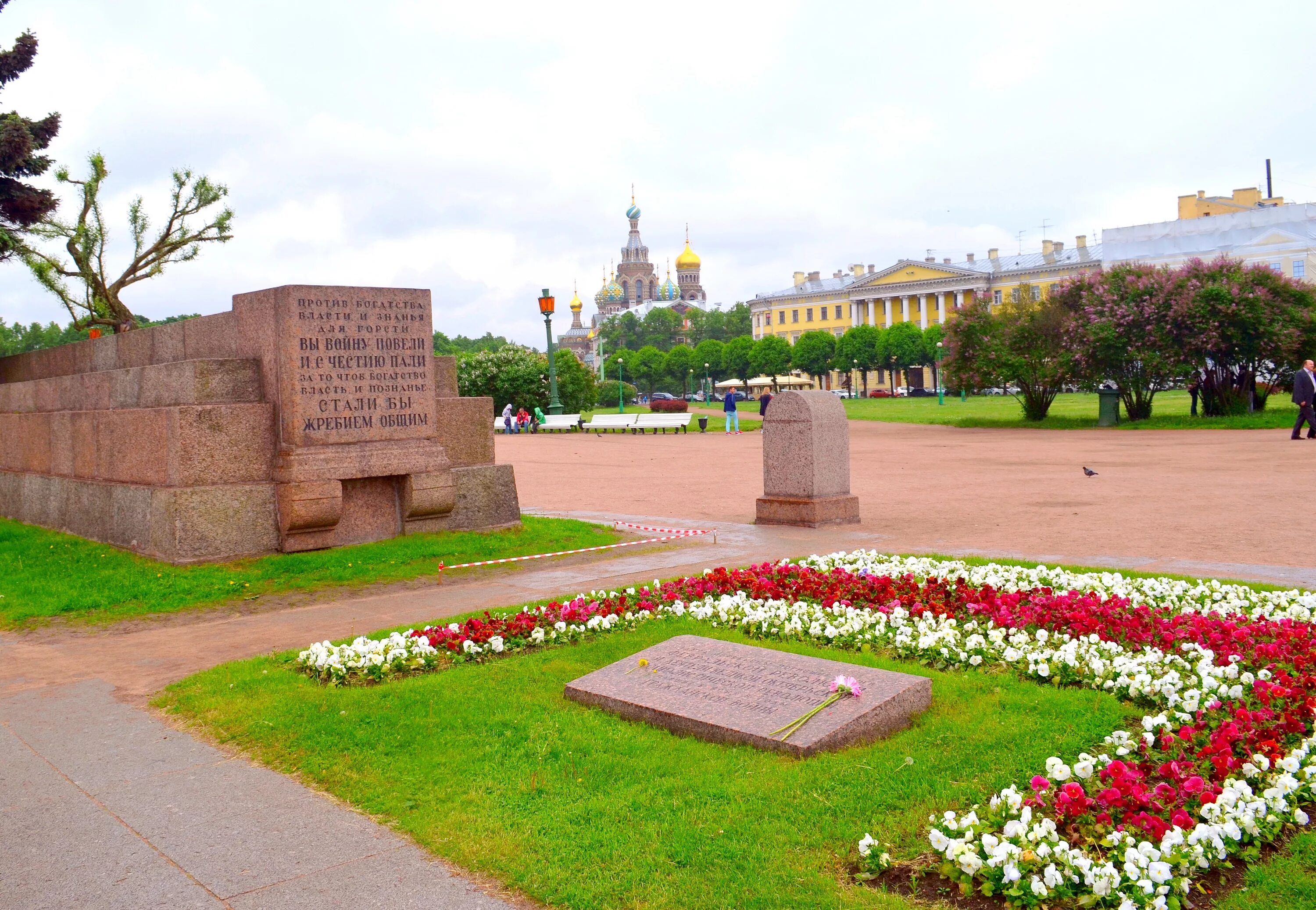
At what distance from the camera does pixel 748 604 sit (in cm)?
698

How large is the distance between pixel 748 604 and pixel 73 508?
23.2 feet

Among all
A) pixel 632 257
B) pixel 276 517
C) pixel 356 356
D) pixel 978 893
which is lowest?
pixel 978 893

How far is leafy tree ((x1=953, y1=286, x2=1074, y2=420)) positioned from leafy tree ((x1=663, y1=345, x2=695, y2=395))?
78.5 meters

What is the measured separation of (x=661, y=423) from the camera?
3962 cm

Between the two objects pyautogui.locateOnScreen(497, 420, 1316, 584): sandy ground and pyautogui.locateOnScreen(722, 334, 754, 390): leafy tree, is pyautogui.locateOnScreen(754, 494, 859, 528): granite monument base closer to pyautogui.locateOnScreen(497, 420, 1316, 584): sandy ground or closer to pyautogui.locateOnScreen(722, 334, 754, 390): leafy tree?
pyautogui.locateOnScreen(497, 420, 1316, 584): sandy ground

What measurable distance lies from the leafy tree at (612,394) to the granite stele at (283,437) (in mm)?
74437

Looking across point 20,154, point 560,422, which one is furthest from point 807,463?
point 560,422

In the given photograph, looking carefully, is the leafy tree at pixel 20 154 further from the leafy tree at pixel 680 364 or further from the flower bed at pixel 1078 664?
the leafy tree at pixel 680 364

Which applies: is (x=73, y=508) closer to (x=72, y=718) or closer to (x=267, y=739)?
(x=72, y=718)

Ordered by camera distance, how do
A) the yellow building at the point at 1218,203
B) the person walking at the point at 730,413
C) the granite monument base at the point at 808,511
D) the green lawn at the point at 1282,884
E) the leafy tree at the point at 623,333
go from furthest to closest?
the leafy tree at the point at 623,333, the yellow building at the point at 1218,203, the person walking at the point at 730,413, the granite monument base at the point at 808,511, the green lawn at the point at 1282,884

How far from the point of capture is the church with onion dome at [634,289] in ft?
543

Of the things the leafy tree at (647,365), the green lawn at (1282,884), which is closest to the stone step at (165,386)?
the green lawn at (1282,884)

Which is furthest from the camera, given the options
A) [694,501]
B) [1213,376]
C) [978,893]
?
[1213,376]

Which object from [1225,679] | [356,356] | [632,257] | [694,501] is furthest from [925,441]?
[632,257]
